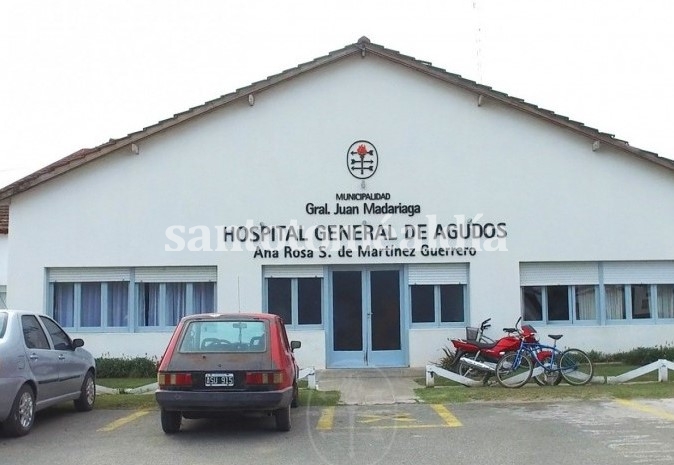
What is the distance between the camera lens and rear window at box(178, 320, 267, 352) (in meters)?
9.95

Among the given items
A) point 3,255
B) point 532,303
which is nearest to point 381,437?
point 532,303

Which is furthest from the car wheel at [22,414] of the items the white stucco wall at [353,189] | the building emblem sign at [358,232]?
the building emblem sign at [358,232]

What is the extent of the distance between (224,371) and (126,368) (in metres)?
8.04

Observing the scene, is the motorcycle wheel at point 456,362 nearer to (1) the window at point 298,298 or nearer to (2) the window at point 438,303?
(2) the window at point 438,303

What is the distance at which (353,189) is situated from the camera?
17422mm

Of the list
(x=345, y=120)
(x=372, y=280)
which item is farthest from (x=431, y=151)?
(x=372, y=280)

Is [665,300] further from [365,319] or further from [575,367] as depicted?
[365,319]

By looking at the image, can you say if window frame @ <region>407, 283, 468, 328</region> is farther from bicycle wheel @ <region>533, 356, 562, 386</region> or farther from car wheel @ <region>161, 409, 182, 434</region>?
car wheel @ <region>161, 409, 182, 434</region>

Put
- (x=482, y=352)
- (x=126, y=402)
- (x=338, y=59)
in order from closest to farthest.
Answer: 1. (x=126, y=402)
2. (x=482, y=352)
3. (x=338, y=59)

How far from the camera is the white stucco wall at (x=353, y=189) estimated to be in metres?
17.3

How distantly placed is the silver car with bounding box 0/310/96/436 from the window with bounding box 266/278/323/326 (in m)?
5.90

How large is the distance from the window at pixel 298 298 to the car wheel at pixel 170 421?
298 inches

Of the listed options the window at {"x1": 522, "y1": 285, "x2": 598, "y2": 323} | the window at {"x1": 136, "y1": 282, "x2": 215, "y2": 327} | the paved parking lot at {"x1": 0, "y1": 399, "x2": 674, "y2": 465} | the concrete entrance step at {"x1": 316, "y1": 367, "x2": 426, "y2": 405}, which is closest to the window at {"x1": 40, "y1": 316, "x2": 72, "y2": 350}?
the paved parking lot at {"x1": 0, "y1": 399, "x2": 674, "y2": 465}

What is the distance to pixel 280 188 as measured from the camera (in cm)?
1741
